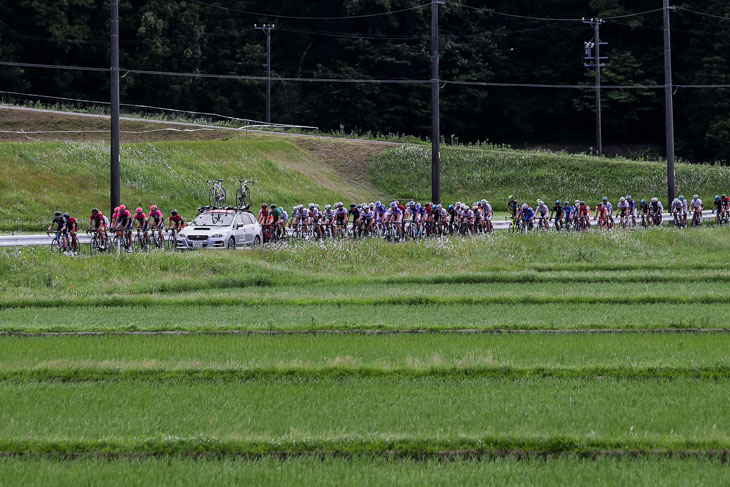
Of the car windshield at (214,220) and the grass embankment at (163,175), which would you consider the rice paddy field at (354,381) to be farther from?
the grass embankment at (163,175)

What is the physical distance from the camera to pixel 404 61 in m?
87.2

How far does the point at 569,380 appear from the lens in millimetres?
14188

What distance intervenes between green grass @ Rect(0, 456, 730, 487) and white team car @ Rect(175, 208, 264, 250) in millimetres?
24639

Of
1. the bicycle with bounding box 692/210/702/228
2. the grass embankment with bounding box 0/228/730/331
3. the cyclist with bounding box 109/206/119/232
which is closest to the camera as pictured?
the grass embankment with bounding box 0/228/730/331

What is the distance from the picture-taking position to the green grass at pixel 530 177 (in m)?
65.7

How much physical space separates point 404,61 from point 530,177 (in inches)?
935

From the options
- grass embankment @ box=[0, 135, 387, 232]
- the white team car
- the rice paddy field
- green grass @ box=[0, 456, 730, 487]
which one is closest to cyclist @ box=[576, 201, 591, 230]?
the white team car

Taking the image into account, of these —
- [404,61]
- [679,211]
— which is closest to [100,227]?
[679,211]

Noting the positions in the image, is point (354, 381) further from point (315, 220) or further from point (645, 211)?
point (645, 211)

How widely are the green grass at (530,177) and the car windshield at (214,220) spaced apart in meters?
29.0

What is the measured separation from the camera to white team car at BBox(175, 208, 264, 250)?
3494cm

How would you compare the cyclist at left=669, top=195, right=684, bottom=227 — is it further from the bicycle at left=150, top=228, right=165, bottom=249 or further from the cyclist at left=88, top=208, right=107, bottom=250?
the cyclist at left=88, top=208, right=107, bottom=250

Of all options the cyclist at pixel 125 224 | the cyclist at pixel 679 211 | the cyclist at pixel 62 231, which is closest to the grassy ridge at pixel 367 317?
the cyclist at pixel 62 231

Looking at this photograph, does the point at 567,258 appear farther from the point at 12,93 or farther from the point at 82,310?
the point at 12,93
